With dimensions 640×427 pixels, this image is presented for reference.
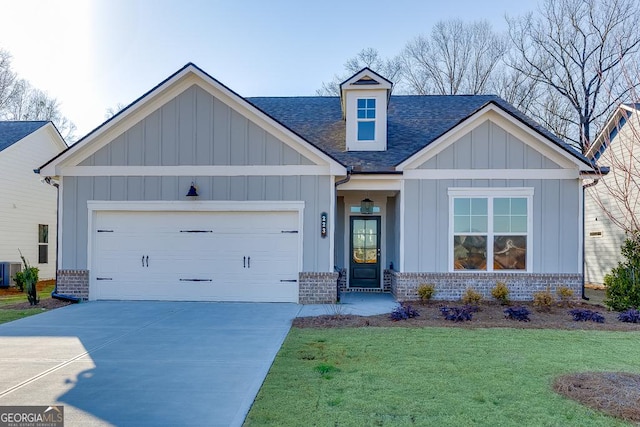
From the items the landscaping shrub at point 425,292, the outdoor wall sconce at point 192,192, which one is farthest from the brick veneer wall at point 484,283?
the outdoor wall sconce at point 192,192

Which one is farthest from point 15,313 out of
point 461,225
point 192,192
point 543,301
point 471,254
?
point 543,301

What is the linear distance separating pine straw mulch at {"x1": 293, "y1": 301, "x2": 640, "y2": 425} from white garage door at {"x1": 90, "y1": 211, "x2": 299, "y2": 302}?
6.54 feet

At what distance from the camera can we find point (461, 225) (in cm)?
1103

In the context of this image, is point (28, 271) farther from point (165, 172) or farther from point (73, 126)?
point (73, 126)

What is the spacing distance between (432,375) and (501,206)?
6.84m

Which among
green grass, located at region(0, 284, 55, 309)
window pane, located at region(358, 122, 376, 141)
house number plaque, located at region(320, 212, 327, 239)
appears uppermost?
window pane, located at region(358, 122, 376, 141)

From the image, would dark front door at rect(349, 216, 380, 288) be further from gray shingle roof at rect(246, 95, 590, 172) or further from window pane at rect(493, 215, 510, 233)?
window pane at rect(493, 215, 510, 233)

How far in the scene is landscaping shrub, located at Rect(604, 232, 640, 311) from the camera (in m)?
10.0

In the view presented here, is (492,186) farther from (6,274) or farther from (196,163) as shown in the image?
(6,274)

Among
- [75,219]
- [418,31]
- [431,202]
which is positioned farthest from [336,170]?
[418,31]

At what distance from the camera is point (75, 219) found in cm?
1119

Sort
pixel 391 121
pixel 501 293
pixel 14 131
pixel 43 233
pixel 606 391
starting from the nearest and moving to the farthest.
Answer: pixel 606 391 < pixel 501 293 < pixel 391 121 < pixel 14 131 < pixel 43 233

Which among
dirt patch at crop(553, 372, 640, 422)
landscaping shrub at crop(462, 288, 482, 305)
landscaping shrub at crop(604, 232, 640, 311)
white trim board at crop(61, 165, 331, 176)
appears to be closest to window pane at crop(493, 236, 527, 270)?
landscaping shrub at crop(462, 288, 482, 305)

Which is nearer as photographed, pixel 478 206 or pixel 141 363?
pixel 141 363
